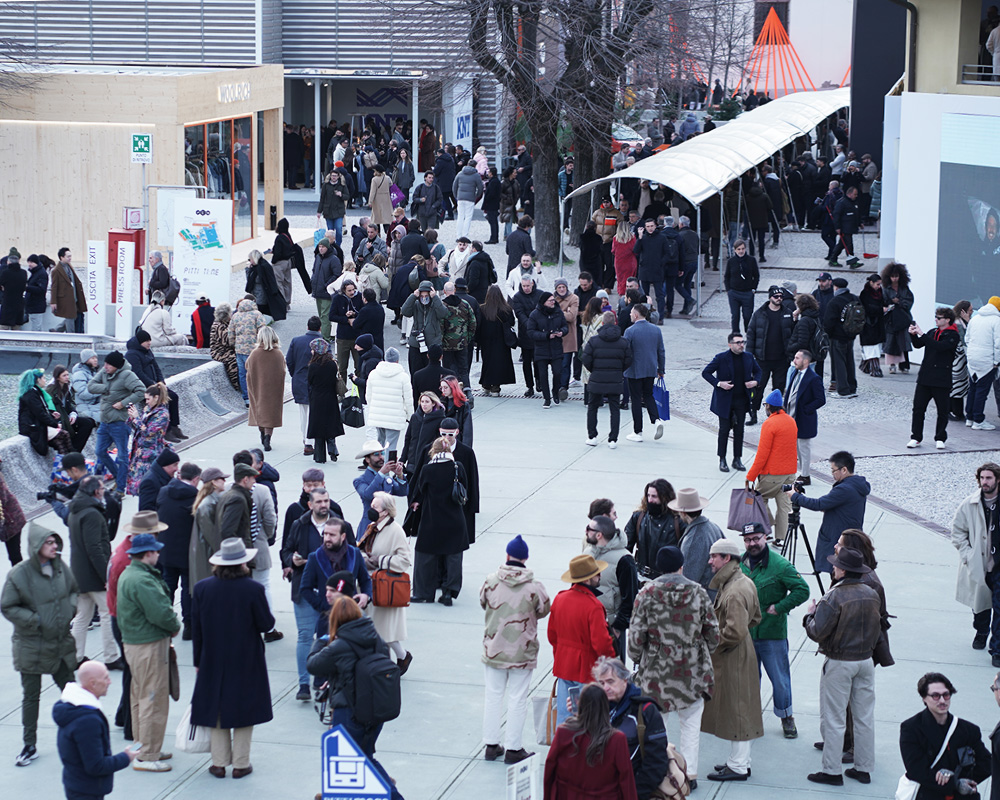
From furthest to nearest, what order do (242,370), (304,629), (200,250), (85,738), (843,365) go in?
(200,250), (843,365), (242,370), (304,629), (85,738)

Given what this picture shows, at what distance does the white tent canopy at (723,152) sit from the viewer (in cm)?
2531

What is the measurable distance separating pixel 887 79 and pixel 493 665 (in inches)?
1207

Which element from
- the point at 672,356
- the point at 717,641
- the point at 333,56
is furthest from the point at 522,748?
the point at 333,56

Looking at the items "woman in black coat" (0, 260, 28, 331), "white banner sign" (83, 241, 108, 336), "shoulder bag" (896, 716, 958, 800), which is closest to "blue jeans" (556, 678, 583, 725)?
"shoulder bag" (896, 716, 958, 800)

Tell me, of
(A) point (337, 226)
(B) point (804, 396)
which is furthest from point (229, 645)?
(A) point (337, 226)

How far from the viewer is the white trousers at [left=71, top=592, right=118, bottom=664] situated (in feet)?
32.7

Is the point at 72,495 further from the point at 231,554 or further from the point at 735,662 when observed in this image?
the point at 735,662

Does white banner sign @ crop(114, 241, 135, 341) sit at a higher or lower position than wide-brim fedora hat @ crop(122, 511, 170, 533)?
higher

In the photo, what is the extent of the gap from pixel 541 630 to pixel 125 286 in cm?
1166

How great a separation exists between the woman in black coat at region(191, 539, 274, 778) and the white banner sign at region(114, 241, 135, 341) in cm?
1298

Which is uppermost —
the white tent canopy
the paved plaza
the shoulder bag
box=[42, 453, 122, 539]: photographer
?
the white tent canopy

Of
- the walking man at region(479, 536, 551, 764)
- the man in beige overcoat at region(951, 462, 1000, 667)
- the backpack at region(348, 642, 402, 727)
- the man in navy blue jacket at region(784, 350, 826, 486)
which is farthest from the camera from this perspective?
the man in navy blue jacket at region(784, 350, 826, 486)

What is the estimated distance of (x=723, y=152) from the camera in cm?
2855

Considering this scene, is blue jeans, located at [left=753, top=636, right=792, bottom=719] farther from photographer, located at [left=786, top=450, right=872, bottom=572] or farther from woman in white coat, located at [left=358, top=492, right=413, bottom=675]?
woman in white coat, located at [left=358, top=492, right=413, bottom=675]
